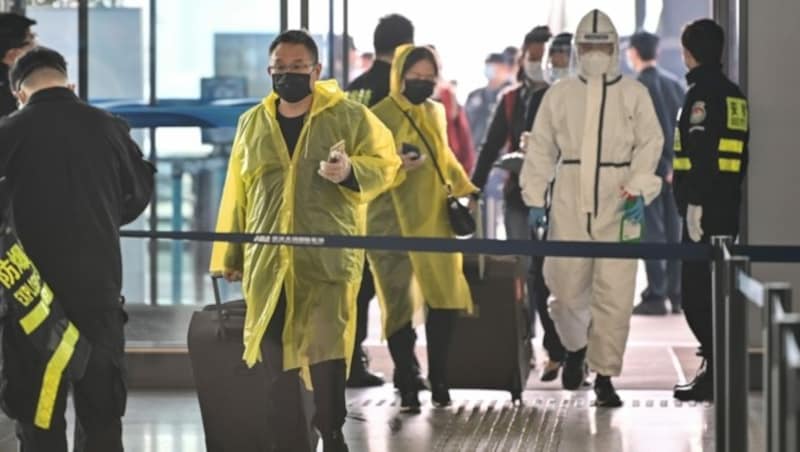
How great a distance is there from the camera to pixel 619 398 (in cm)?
983

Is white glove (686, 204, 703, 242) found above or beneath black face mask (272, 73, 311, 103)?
beneath

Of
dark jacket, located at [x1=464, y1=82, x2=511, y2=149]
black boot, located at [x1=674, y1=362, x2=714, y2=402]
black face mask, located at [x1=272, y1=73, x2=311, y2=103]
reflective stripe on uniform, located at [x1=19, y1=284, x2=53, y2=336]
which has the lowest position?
black boot, located at [x1=674, y1=362, x2=714, y2=402]

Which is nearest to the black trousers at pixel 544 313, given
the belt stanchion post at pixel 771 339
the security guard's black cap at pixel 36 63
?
the security guard's black cap at pixel 36 63

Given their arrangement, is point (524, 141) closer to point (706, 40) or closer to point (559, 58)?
point (559, 58)

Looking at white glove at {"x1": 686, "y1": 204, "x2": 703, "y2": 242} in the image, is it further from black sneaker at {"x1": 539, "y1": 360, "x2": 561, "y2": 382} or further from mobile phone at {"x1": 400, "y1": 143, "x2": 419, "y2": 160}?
mobile phone at {"x1": 400, "y1": 143, "x2": 419, "y2": 160}

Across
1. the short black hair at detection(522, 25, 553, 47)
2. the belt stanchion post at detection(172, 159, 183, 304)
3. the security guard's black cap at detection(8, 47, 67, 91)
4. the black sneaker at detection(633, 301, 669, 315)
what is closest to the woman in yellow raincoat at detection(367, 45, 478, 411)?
the short black hair at detection(522, 25, 553, 47)

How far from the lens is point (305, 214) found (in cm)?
760

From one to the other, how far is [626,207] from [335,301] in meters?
2.32

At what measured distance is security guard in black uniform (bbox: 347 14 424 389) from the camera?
32.7 feet

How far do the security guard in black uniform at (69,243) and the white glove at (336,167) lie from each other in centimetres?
86

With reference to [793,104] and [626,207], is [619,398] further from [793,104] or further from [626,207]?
[793,104]

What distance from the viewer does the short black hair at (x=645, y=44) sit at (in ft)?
43.9

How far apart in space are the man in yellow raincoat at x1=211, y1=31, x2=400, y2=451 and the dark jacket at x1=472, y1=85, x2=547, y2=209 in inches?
118

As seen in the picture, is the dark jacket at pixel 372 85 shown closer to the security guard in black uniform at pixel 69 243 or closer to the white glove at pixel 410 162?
the white glove at pixel 410 162
